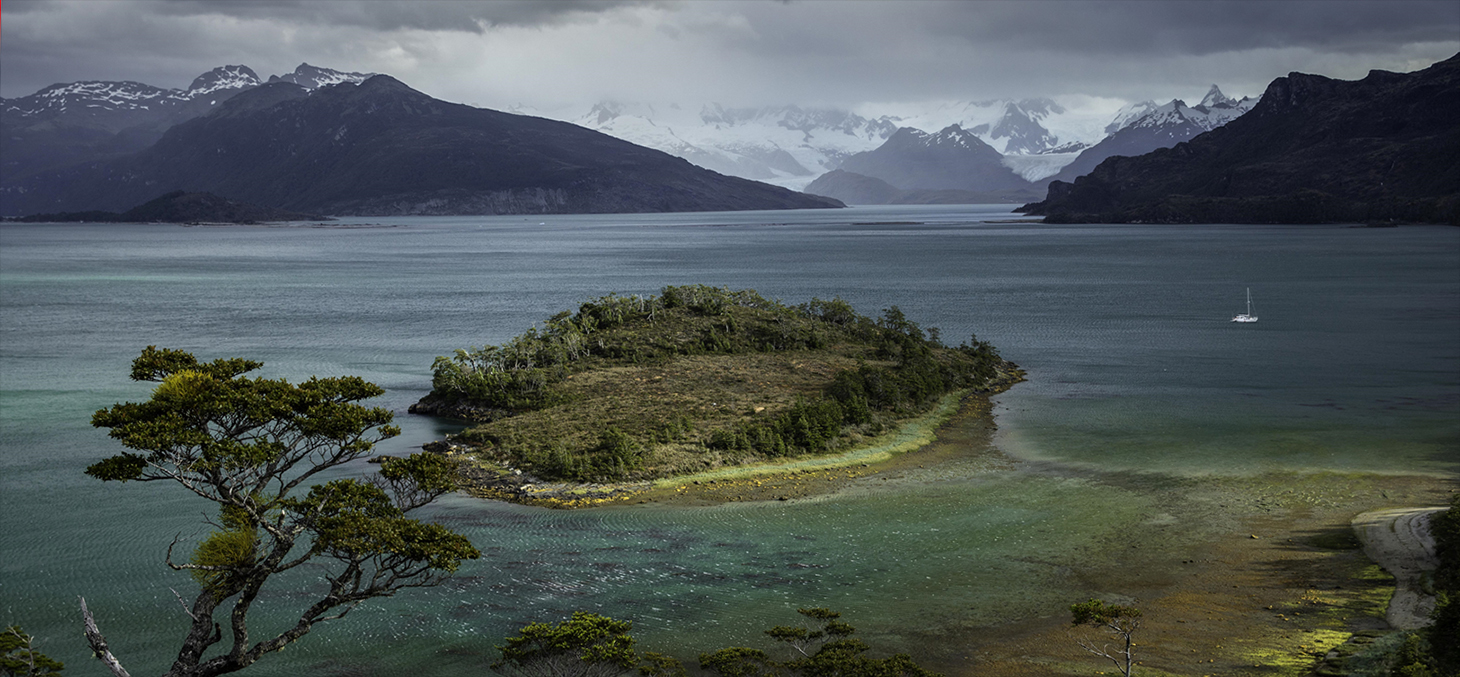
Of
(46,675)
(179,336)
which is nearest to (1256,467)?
(46,675)

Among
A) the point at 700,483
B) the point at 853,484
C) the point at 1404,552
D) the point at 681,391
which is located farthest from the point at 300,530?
the point at 681,391

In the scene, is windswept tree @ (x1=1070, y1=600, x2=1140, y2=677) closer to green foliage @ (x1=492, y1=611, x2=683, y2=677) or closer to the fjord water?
the fjord water

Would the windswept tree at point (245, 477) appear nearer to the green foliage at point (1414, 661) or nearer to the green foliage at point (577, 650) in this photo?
the green foliage at point (577, 650)

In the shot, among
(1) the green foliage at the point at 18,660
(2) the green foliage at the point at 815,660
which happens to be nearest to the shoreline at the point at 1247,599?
(2) the green foliage at the point at 815,660

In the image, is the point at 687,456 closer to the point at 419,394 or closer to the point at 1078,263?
the point at 419,394

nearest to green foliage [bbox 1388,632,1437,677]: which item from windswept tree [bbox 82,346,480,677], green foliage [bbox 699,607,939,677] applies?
green foliage [bbox 699,607,939,677]

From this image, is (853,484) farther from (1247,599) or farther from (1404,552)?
(1404,552)
